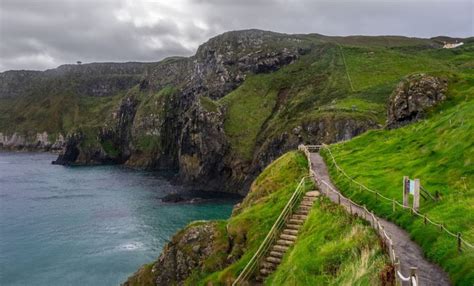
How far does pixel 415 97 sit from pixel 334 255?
44960 millimetres

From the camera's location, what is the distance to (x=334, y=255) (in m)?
20.7

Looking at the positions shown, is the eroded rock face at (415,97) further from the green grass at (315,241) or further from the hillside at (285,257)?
the green grass at (315,241)

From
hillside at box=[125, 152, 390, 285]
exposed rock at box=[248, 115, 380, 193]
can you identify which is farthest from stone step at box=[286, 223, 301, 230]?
exposed rock at box=[248, 115, 380, 193]

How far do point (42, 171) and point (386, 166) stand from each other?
182687 millimetres

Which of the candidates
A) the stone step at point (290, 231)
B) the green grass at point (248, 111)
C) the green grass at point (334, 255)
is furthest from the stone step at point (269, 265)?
the green grass at point (248, 111)

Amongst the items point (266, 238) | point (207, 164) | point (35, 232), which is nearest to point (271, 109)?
point (207, 164)

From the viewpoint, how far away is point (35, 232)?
85.7m

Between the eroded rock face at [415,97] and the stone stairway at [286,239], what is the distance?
3332 centimetres

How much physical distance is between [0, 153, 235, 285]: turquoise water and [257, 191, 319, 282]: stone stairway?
36768 millimetres

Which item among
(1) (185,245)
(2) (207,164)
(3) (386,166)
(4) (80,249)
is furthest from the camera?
(2) (207,164)

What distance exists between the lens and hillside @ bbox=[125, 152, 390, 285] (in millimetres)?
19345

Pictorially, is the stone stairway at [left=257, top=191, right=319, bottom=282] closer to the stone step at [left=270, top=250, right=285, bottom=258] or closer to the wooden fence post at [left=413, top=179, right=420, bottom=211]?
the stone step at [left=270, top=250, right=285, bottom=258]

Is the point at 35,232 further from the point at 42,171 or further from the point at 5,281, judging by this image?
the point at 42,171

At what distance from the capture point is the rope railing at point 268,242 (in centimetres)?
2586
